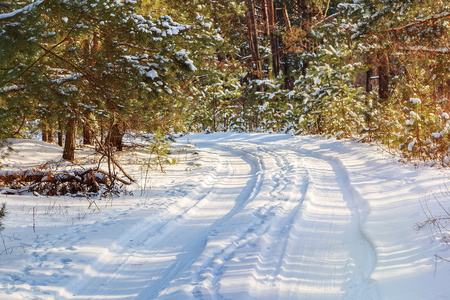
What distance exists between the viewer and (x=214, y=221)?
6.02 metres

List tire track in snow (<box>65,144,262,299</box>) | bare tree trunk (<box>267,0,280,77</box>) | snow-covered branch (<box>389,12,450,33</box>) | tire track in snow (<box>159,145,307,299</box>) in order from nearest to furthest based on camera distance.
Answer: tire track in snow (<box>159,145,307,299</box>) → tire track in snow (<box>65,144,262,299</box>) → snow-covered branch (<box>389,12,450,33</box>) → bare tree trunk (<box>267,0,280,77</box>)

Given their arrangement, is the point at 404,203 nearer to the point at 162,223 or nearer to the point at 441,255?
the point at 441,255

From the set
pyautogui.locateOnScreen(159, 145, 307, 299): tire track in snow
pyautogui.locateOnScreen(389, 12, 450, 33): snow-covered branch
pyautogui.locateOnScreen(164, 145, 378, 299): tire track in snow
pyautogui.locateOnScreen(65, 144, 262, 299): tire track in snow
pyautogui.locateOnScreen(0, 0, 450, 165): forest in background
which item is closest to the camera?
pyautogui.locateOnScreen(164, 145, 378, 299): tire track in snow

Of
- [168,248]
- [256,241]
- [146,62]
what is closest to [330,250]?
[256,241]

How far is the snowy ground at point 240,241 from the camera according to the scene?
3.75 m

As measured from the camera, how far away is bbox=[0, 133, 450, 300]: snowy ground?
12.3 feet

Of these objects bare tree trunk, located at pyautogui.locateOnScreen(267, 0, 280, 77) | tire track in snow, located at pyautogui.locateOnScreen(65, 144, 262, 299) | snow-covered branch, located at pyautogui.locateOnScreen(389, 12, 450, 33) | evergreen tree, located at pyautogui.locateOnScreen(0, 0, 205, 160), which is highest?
bare tree trunk, located at pyautogui.locateOnScreen(267, 0, 280, 77)

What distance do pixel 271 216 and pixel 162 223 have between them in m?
1.82

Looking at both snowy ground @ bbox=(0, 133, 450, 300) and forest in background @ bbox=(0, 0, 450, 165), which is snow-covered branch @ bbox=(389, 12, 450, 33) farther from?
snowy ground @ bbox=(0, 133, 450, 300)

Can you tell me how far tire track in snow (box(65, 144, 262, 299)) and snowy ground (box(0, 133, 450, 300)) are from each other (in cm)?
2

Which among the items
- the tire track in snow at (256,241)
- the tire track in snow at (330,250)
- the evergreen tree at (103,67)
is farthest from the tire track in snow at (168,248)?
the evergreen tree at (103,67)

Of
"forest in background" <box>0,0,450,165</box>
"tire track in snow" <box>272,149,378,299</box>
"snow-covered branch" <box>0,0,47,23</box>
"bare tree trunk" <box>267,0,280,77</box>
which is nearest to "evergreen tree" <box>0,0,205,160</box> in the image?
"forest in background" <box>0,0,450,165</box>

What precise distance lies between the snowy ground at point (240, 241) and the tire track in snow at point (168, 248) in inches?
0.8

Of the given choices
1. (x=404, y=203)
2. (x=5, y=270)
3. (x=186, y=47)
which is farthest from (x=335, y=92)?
(x=5, y=270)
